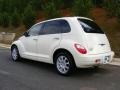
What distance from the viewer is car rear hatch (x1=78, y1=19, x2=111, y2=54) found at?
301 inches

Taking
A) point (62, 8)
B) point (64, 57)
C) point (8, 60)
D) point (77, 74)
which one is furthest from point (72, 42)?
point (62, 8)

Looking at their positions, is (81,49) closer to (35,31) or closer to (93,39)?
(93,39)

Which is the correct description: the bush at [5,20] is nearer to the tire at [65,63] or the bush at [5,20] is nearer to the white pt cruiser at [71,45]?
the white pt cruiser at [71,45]

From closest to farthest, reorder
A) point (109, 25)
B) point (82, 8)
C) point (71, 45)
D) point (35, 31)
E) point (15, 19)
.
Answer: point (71, 45)
point (35, 31)
point (109, 25)
point (82, 8)
point (15, 19)

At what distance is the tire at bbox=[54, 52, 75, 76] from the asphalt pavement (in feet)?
0.56

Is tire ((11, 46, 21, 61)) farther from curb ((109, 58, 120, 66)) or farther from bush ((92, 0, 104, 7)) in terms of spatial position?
bush ((92, 0, 104, 7))

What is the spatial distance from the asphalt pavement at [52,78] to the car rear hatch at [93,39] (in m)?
0.81

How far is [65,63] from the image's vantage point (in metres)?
7.88

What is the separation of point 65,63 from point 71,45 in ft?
2.02

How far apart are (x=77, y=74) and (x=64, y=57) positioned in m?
0.73

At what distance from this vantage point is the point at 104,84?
23.1ft

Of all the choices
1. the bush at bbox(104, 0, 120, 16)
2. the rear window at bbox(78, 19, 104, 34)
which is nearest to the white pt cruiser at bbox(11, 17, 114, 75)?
the rear window at bbox(78, 19, 104, 34)

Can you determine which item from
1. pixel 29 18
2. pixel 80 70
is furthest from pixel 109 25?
pixel 29 18

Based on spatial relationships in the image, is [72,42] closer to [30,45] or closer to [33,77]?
[33,77]
